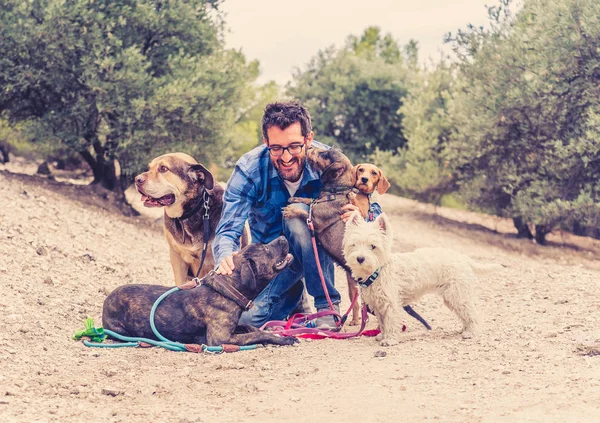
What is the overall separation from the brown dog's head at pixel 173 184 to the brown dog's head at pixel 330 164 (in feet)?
Answer: 3.87

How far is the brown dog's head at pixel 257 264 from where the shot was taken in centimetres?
583

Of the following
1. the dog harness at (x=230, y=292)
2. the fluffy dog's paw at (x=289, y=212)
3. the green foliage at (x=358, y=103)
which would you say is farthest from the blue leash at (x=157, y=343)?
the green foliage at (x=358, y=103)

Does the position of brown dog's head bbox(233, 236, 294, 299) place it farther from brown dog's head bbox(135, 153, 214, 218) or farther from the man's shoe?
brown dog's head bbox(135, 153, 214, 218)

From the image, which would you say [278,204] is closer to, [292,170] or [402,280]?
[292,170]

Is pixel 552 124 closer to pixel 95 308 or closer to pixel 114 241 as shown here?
pixel 114 241

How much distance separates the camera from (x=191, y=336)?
6.05 meters

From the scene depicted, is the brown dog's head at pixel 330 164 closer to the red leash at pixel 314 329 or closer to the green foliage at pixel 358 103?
the red leash at pixel 314 329

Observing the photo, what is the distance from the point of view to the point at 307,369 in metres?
5.39

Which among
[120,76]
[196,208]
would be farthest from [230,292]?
[120,76]

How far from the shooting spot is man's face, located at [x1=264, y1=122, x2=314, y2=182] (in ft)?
20.8

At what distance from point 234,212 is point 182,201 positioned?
107 cm

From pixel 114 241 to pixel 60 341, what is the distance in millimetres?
5662

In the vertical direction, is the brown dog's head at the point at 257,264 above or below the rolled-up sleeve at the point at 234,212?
below

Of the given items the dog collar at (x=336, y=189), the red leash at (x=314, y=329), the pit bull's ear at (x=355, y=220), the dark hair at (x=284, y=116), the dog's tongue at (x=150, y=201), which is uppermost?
the dark hair at (x=284, y=116)
